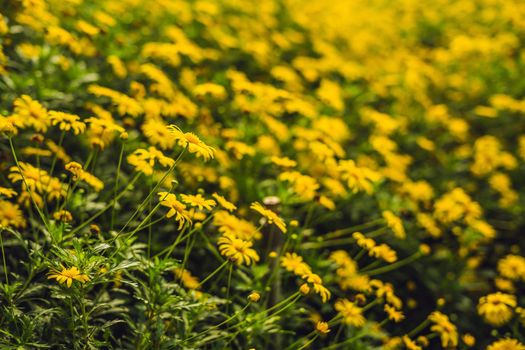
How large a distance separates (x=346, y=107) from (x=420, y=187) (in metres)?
1.07

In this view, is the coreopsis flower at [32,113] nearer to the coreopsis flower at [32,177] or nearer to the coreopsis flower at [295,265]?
the coreopsis flower at [32,177]

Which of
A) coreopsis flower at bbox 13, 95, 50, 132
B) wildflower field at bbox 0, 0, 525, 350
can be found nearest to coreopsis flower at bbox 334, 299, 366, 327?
wildflower field at bbox 0, 0, 525, 350

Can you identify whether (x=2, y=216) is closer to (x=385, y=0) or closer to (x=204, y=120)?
(x=204, y=120)

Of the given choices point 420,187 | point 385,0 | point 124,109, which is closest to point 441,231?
point 420,187

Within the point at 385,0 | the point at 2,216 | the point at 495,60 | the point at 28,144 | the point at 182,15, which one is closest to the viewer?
the point at 2,216

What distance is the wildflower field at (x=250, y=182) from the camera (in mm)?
2121

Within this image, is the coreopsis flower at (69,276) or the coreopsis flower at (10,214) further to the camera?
the coreopsis flower at (10,214)

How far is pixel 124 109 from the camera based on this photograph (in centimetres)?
278

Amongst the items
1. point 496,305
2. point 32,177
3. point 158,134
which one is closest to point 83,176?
point 32,177

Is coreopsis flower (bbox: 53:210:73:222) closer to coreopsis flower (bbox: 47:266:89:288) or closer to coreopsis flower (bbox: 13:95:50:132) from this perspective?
coreopsis flower (bbox: 47:266:89:288)

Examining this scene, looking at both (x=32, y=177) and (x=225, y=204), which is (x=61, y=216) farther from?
(x=225, y=204)

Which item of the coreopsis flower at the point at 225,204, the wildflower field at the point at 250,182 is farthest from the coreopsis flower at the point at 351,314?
the coreopsis flower at the point at 225,204

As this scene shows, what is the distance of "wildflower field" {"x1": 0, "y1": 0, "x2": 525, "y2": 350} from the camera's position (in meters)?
2.12

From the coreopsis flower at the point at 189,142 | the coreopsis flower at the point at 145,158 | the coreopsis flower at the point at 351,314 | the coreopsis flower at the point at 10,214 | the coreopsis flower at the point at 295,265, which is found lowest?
the coreopsis flower at the point at 351,314
